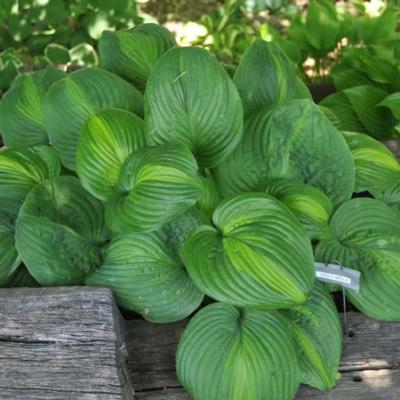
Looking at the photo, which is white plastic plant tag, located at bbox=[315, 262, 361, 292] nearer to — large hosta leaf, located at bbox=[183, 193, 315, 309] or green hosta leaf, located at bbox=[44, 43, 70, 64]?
large hosta leaf, located at bbox=[183, 193, 315, 309]

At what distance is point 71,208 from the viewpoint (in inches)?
47.5

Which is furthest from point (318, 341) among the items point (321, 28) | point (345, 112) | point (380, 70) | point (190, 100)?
point (321, 28)

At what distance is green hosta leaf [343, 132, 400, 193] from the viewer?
129 cm

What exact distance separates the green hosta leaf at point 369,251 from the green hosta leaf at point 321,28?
3.16 feet

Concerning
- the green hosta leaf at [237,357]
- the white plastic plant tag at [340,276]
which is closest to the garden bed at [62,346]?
the green hosta leaf at [237,357]

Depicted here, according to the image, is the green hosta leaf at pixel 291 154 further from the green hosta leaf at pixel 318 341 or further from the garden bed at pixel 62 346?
the garden bed at pixel 62 346

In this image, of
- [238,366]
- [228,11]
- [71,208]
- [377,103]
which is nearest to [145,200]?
[71,208]

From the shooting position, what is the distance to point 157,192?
1.06 metres

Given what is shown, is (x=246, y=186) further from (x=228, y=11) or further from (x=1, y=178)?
(x=228, y=11)

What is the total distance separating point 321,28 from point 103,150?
113 centimetres

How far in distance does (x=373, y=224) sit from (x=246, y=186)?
0.80 feet

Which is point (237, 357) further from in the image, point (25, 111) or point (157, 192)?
point (25, 111)

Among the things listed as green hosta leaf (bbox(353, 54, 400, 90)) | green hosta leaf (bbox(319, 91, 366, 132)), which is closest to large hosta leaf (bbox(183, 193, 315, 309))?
green hosta leaf (bbox(319, 91, 366, 132))

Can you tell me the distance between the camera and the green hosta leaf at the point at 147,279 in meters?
1.13
